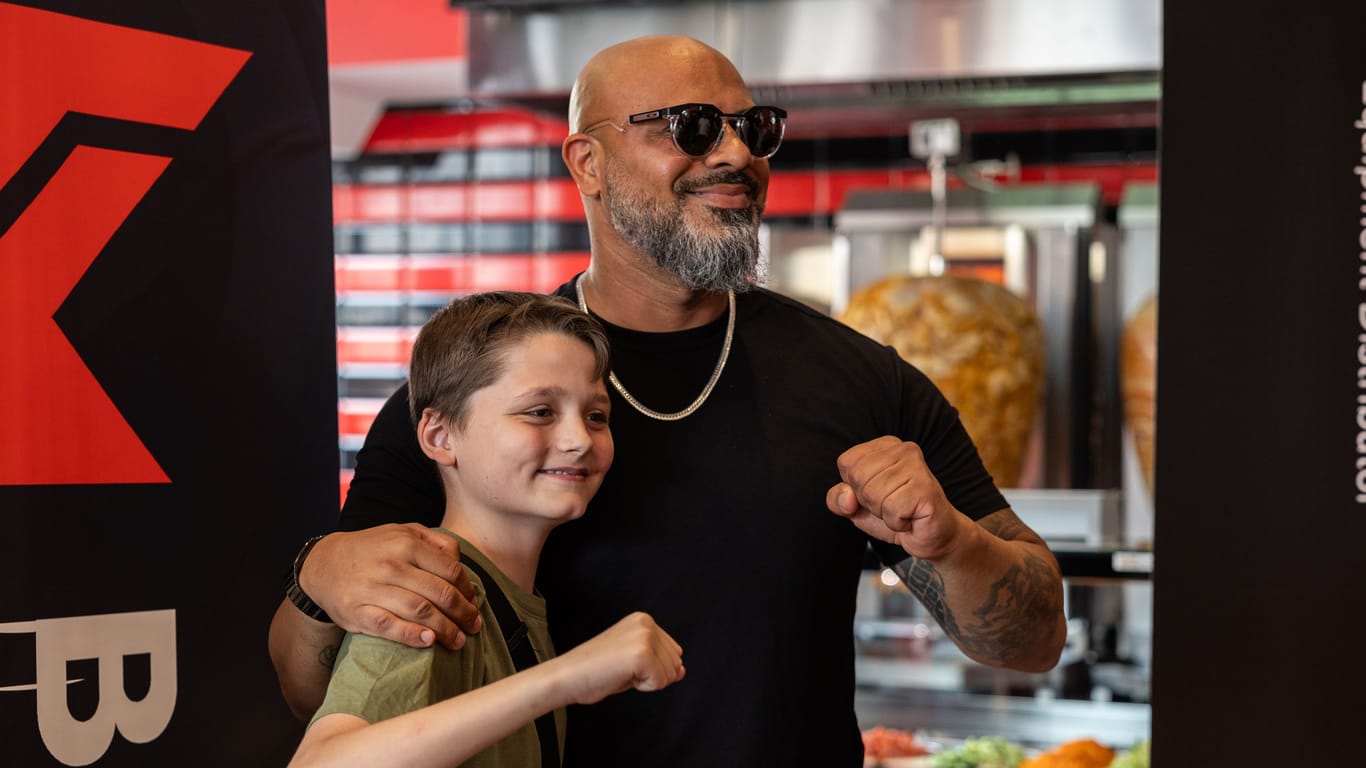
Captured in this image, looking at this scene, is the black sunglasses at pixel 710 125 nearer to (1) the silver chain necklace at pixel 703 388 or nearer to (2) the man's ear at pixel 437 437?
(1) the silver chain necklace at pixel 703 388

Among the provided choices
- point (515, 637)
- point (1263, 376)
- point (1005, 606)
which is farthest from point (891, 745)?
point (515, 637)

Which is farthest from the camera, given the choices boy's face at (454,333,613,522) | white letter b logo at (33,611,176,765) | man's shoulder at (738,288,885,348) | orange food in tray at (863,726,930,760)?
orange food in tray at (863,726,930,760)

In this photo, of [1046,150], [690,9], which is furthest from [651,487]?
[1046,150]

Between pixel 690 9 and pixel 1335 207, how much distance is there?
6.42 ft

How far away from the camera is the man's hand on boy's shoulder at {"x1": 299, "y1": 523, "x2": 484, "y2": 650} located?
1.38 metres

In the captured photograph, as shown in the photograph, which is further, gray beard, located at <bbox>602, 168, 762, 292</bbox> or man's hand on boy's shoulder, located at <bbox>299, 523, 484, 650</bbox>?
gray beard, located at <bbox>602, 168, 762, 292</bbox>

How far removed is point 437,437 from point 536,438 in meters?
0.14

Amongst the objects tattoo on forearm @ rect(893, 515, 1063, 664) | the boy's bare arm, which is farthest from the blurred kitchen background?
the boy's bare arm

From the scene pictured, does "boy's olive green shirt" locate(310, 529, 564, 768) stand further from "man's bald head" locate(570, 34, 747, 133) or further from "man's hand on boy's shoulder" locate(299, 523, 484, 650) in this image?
"man's bald head" locate(570, 34, 747, 133)

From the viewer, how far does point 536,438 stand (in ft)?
5.01

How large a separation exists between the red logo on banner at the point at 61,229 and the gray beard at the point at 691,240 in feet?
1.85

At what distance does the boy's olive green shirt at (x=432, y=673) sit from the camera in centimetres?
136

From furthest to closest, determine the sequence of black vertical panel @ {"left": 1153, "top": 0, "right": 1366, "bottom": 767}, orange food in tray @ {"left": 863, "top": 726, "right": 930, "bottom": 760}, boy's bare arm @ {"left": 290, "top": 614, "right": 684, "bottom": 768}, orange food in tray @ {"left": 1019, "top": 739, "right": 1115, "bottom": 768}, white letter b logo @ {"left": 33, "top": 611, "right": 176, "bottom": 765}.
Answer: orange food in tray @ {"left": 863, "top": 726, "right": 930, "bottom": 760} < orange food in tray @ {"left": 1019, "top": 739, "right": 1115, "bottom": 768} < black vertical panel @ {"left": 1153, "top": 0, "right": 1366, "bottom": 767} < white letter b logo @ {"left": 33, "top": 611, "right": 176, "bottom": 765} < boy's bare arm @ {"left": 290, "top": 614, "right": 684, "bottom": 768}

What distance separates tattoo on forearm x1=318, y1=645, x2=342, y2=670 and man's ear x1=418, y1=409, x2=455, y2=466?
0.23m
